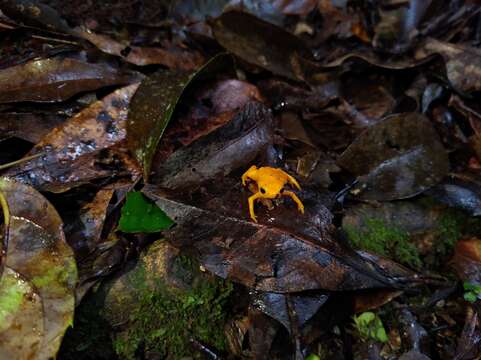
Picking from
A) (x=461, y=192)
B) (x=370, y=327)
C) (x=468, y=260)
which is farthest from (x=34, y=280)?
(x=461, y=192)

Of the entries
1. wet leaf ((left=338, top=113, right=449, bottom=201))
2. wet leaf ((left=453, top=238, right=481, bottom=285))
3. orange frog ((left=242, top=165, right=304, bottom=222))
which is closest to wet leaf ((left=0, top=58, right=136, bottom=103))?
orange frog ((left=242, top=165, right=304, bottom=222))

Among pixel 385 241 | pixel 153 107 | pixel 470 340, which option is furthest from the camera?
pixel 153 107

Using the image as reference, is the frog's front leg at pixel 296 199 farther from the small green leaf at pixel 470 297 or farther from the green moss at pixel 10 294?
the green moss at pixel 10 294

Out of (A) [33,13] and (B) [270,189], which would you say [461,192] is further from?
(A) [33,13]

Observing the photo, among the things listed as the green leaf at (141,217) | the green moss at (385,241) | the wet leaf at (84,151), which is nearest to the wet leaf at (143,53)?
the wet leaf at (84,151)

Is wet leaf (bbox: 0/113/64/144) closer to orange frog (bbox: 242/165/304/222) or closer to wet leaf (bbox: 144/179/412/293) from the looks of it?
wet leaf (bbox: 144/179/412/293)

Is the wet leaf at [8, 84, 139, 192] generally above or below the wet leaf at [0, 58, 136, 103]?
below

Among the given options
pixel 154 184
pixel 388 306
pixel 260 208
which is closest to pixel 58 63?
pixel 154 184
